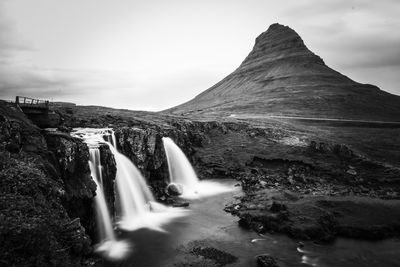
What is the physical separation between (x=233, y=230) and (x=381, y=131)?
8416cm

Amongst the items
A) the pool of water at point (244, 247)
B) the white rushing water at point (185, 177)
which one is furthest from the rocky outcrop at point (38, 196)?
the white rushing water at point (185, 177)

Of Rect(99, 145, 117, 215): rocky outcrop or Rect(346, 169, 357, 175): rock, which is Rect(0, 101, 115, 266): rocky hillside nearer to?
Rect(99, 145, 117, 215): rocky outcrop

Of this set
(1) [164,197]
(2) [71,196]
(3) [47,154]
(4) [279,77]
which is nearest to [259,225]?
(1) [164,197]

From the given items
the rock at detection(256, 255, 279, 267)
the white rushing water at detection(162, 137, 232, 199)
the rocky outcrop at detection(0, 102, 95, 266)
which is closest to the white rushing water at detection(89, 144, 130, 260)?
the rocky outcrop at detection(0, 102, 95, 266)

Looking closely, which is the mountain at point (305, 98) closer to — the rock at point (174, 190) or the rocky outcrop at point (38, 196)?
the rock at point (174, 190)

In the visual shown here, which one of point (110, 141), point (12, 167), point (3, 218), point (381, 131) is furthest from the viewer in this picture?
point (381, 131)

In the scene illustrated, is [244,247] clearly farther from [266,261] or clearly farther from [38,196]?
[38,196]

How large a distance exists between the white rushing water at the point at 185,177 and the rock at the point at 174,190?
2.29ft

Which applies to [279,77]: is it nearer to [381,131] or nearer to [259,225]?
[381,131]

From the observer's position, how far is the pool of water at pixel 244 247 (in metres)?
20.8

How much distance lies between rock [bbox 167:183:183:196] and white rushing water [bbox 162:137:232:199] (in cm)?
70

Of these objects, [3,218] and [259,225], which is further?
[259,225]

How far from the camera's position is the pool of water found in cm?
2083

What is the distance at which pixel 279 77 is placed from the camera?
618 ft
